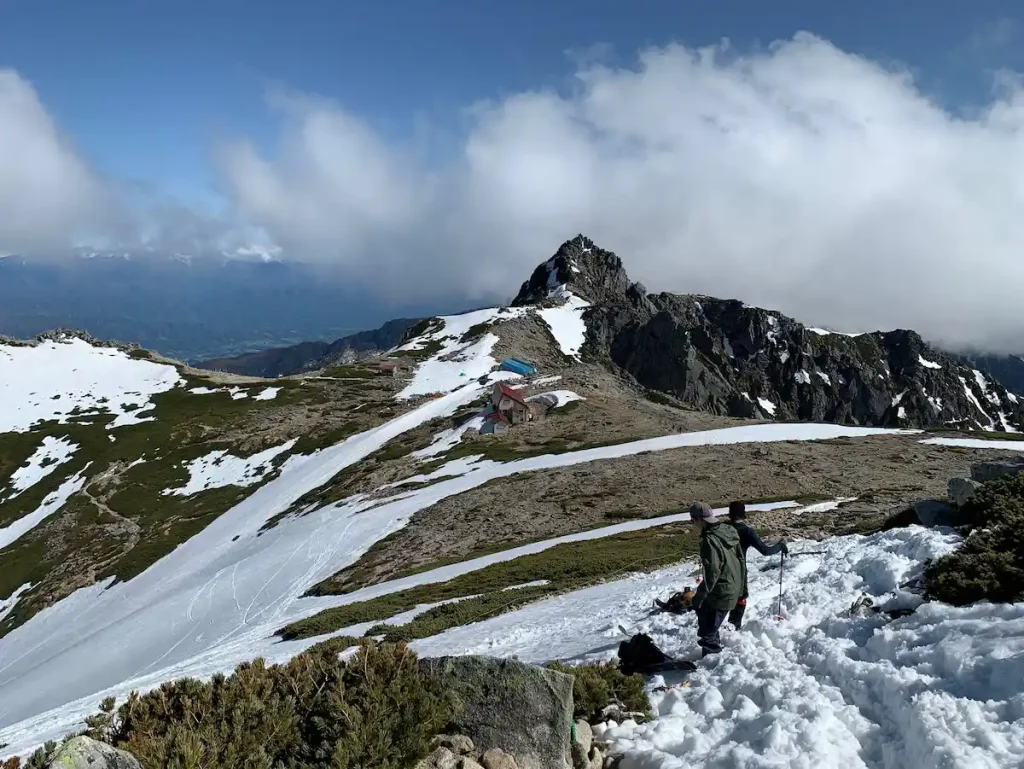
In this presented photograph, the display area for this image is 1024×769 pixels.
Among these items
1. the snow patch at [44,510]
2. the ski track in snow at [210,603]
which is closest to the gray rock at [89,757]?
the ski track in snow at [210,603]

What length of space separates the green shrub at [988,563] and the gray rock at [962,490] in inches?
66.9

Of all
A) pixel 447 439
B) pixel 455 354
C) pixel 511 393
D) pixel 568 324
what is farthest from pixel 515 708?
pixel 568 324

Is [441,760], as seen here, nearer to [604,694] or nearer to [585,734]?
[585,734]

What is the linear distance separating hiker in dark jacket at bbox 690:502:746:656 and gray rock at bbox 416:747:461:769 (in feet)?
18.2

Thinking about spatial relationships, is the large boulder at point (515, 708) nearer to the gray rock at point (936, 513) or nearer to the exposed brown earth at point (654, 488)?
the gray rock at point (936, 513)

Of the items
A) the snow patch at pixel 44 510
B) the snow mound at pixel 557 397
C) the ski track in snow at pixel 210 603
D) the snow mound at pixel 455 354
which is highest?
the snow mound at pixel 455 354

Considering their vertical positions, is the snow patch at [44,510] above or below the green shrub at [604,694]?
above

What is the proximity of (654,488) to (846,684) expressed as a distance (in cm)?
3566

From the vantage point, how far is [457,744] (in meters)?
8.85

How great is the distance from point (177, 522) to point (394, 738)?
72.3 meters

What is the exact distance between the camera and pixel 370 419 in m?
93.6

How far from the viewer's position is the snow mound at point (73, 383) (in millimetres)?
115000

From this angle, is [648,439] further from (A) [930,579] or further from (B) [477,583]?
(A) [930,579]

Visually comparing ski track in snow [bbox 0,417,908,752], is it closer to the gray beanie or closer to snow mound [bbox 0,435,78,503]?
the gray beanie
